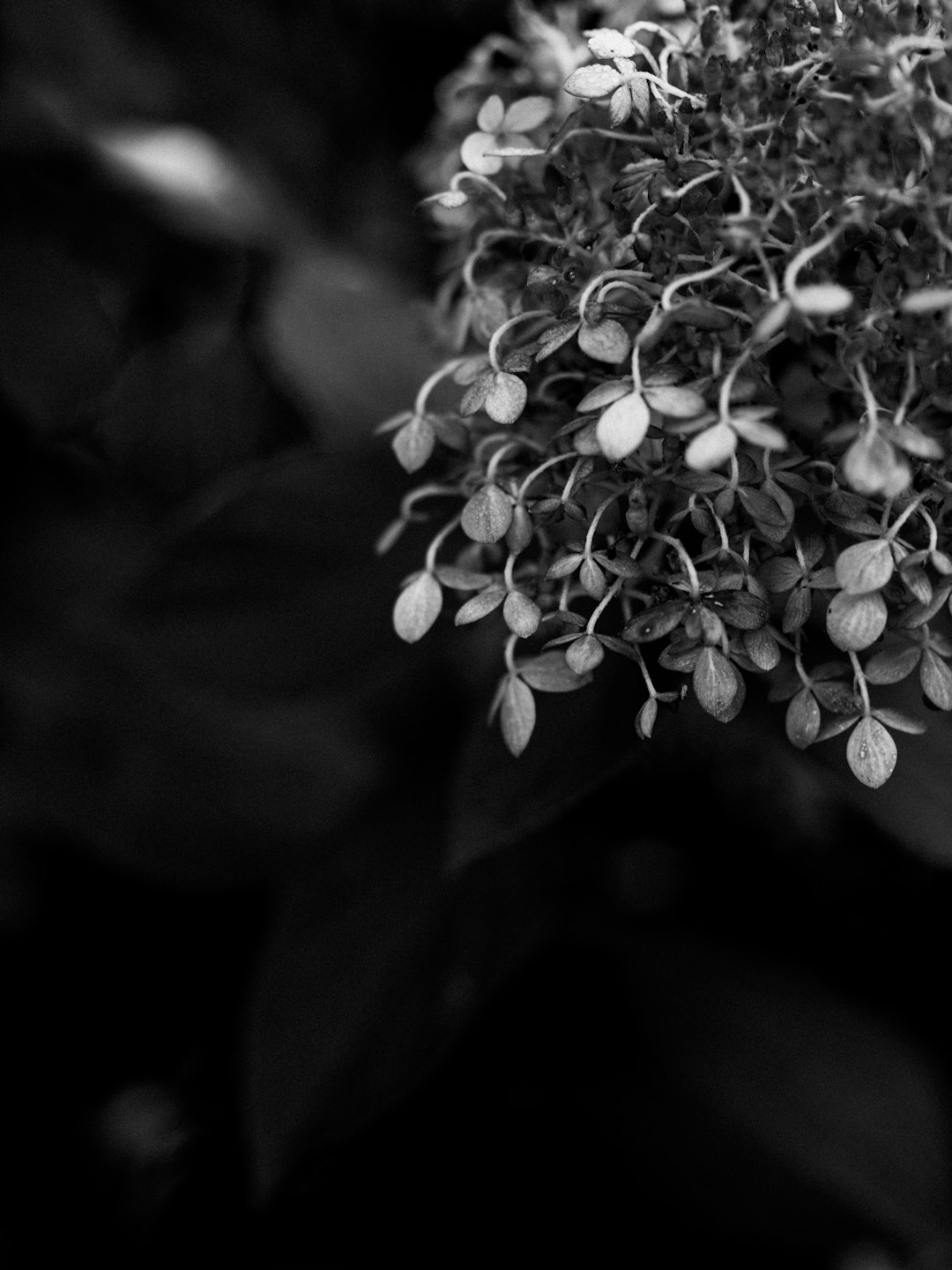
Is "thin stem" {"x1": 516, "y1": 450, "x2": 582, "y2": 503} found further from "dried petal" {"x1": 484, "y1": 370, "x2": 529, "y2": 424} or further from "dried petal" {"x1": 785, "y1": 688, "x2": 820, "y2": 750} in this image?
"dried petal" {"x1": 785, "y1": 688, "x2": 820, "y2": 750}

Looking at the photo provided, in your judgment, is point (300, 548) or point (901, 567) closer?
point (901, 567)

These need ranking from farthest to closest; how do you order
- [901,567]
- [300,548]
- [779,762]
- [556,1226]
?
[556,1226] → [779,762] → [300,548] → [901,567]

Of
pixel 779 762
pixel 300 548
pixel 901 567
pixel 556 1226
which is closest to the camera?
pixel 901 567

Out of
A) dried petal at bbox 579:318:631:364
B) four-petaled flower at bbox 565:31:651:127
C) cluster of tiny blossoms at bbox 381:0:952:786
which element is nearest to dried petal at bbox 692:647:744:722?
cluster of tiny blossoms at bbox 381:0:952:786

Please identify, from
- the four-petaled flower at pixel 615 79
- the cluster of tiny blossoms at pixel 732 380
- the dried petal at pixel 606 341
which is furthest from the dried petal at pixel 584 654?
the four-petaled flower at pixel 615 79

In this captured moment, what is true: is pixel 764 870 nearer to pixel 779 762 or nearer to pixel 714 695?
pixel 779 762

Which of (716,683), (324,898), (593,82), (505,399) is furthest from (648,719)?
(324,898)

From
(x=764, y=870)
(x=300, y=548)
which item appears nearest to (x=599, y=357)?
(x=300, y=548)
